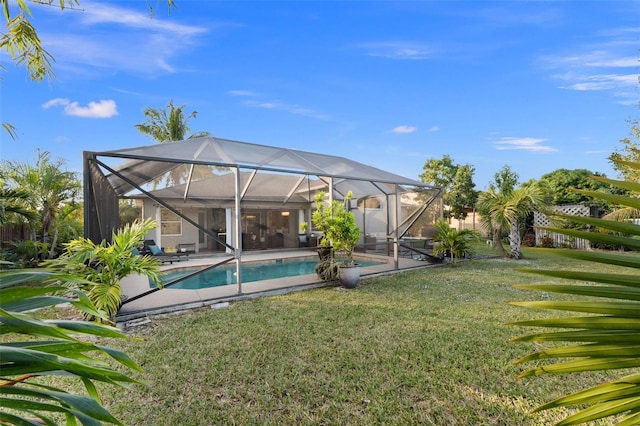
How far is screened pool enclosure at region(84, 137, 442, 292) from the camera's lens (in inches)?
269

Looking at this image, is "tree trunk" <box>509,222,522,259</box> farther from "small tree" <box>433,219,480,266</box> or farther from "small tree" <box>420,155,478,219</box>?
"small tree" <box>420,155,478,219</box>

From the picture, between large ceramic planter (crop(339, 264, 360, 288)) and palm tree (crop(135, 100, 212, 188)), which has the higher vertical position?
palm tree (crop(135, 100, 212, 188))

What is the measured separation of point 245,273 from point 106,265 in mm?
6184

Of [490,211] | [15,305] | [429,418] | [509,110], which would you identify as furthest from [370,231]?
[15,305]

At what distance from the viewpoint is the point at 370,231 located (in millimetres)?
17156

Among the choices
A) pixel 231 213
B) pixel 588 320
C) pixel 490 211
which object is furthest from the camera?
pixel 231 213

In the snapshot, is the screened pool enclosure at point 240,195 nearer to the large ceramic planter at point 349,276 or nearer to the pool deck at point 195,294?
the pool deck at point 195,294

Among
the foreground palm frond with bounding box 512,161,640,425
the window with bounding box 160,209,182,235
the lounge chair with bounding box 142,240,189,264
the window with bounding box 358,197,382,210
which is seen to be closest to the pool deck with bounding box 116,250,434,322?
the lounge chair with bounding box 142,240,189,264

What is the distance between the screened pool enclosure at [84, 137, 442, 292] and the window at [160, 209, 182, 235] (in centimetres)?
5

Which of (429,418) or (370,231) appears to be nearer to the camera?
(429,418)

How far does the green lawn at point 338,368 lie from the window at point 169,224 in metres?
11.2

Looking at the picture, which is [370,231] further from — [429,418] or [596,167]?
[596,167]

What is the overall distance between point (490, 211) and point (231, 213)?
1270 centimetres

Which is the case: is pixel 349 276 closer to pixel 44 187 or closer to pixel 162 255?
pixel 162 255
